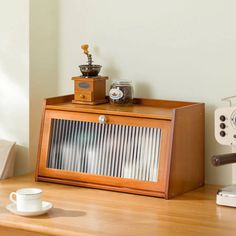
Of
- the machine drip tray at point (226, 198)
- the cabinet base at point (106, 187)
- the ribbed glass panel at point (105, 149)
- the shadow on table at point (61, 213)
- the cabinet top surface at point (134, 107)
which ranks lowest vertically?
the shadow on table at point (61, 213)

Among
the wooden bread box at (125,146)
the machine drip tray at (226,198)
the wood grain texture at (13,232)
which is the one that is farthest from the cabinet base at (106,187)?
the wood grain texture at (13,232)

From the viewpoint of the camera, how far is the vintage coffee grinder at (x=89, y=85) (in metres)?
2.70

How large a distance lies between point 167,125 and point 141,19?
0.54 metres

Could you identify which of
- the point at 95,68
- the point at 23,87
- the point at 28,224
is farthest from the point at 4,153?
the point at 28,224

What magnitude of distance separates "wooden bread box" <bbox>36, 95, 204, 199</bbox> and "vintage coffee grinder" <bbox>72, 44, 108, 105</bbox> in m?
0.04

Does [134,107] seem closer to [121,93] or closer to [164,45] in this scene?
[121,93]

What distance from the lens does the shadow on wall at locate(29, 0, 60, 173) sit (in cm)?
283

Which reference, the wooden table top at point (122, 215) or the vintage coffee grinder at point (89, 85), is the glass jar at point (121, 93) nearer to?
the vintage coffee grinder at point (89, 85)

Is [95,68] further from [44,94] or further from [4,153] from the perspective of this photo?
[4,153]

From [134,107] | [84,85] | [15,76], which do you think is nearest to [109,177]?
[134,107]

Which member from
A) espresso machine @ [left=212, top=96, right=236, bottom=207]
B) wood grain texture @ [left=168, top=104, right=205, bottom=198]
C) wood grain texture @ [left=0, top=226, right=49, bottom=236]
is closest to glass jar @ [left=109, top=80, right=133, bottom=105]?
wood grain texture @ [left=168, top=104, right=205, bottom=198]

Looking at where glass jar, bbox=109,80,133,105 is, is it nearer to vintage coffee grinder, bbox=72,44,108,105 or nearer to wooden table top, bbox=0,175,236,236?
vintage coffee grinder, bbox=72,44,108,105

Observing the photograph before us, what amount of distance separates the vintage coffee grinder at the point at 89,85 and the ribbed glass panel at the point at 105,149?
0.45 feet

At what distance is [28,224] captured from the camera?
212 cm
